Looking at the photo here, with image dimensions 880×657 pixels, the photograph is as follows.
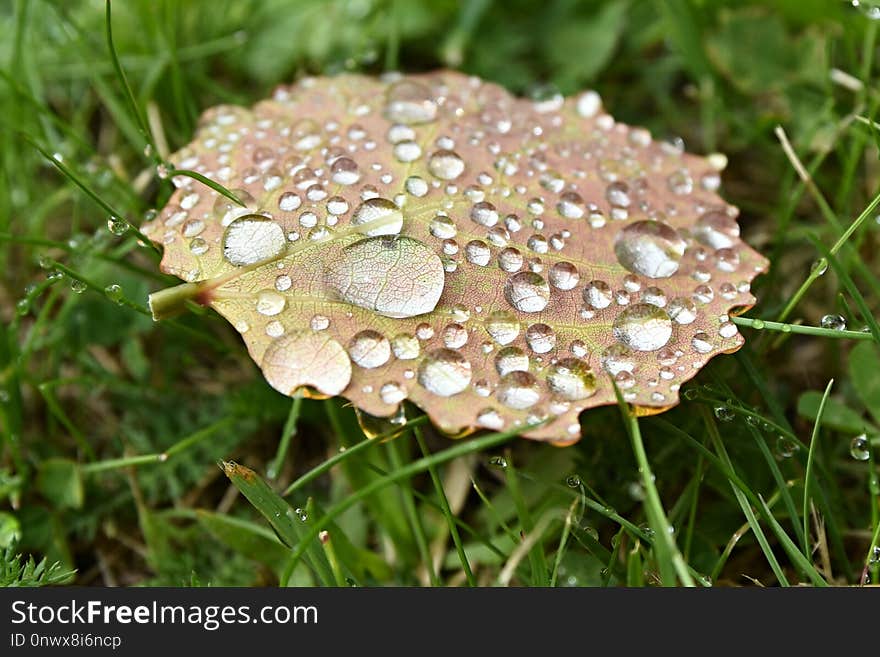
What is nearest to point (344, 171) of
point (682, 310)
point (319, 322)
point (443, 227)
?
point (443, 227)

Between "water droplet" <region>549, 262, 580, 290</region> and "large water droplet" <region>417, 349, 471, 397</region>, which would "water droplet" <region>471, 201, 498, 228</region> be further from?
"large water droplet" <region>417, 349, 471, 397</region>

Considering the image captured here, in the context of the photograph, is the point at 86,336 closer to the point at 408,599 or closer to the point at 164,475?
the point at 164,475

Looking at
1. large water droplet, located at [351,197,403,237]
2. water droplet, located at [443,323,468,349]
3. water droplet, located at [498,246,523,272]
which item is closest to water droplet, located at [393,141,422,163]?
large water droplet, located at [351,197,403,237]

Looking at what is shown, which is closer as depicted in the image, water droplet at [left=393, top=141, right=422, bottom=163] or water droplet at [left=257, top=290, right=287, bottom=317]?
water droplet at [left=257, top=290, right=287, bottom=317]

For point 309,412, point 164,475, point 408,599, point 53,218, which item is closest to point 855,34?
point 309,412

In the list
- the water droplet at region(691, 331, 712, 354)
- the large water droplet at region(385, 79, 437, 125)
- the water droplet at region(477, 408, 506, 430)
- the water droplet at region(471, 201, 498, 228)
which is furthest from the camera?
the large water droplet at region(385, 79, 437, 125)

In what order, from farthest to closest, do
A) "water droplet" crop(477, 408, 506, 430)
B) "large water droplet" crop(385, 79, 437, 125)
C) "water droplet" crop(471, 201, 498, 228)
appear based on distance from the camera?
"large water droplet" crop(385, 79, 437, 125) → "water droplet" crop(471, 201, 498, 228) → "water droplet" crop(477, 408, 506, 430)
